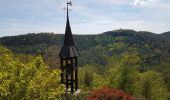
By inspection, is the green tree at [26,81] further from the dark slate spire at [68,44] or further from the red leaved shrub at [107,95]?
the red leaved shrub at [107,95]

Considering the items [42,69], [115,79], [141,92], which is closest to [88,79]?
[141,92]

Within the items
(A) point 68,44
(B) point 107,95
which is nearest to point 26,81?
(A) point 68,44

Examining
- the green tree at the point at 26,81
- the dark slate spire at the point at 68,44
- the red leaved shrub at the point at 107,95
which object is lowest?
the red leaved shrub at the point at 107,95

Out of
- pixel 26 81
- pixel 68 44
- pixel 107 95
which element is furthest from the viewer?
pixel 107 95

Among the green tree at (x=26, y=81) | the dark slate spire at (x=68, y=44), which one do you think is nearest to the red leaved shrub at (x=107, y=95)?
the dark slate spire at (x=68, y=44)

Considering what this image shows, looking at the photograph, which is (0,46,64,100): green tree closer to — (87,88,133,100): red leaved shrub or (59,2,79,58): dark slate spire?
(59,2,79,58): dark slate spire

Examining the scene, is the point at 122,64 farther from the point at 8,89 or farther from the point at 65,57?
the point at 8,89

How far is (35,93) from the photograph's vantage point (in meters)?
17.0

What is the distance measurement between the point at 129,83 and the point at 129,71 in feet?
6.23

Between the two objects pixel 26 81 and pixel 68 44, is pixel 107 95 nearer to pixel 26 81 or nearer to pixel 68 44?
pixel 68 44

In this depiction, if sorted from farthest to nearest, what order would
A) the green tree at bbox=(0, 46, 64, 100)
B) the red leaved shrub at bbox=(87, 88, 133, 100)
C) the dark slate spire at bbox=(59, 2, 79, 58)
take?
the red leaved shrub at bbox=(87, 88, 133, 100) → the dark slate spire at bbox=(59, 2, 79, 58) → the green tree at bbox=(0, 46, 64, 100)

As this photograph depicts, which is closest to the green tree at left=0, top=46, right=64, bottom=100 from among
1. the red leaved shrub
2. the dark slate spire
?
the dark slate spire

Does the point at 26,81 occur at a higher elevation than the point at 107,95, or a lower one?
higher

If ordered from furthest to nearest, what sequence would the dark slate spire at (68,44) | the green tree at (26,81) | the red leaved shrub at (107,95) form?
the red leaved shrub at (107,95) → the dark slate spire at (68,44) → the green tree at (26,81)
